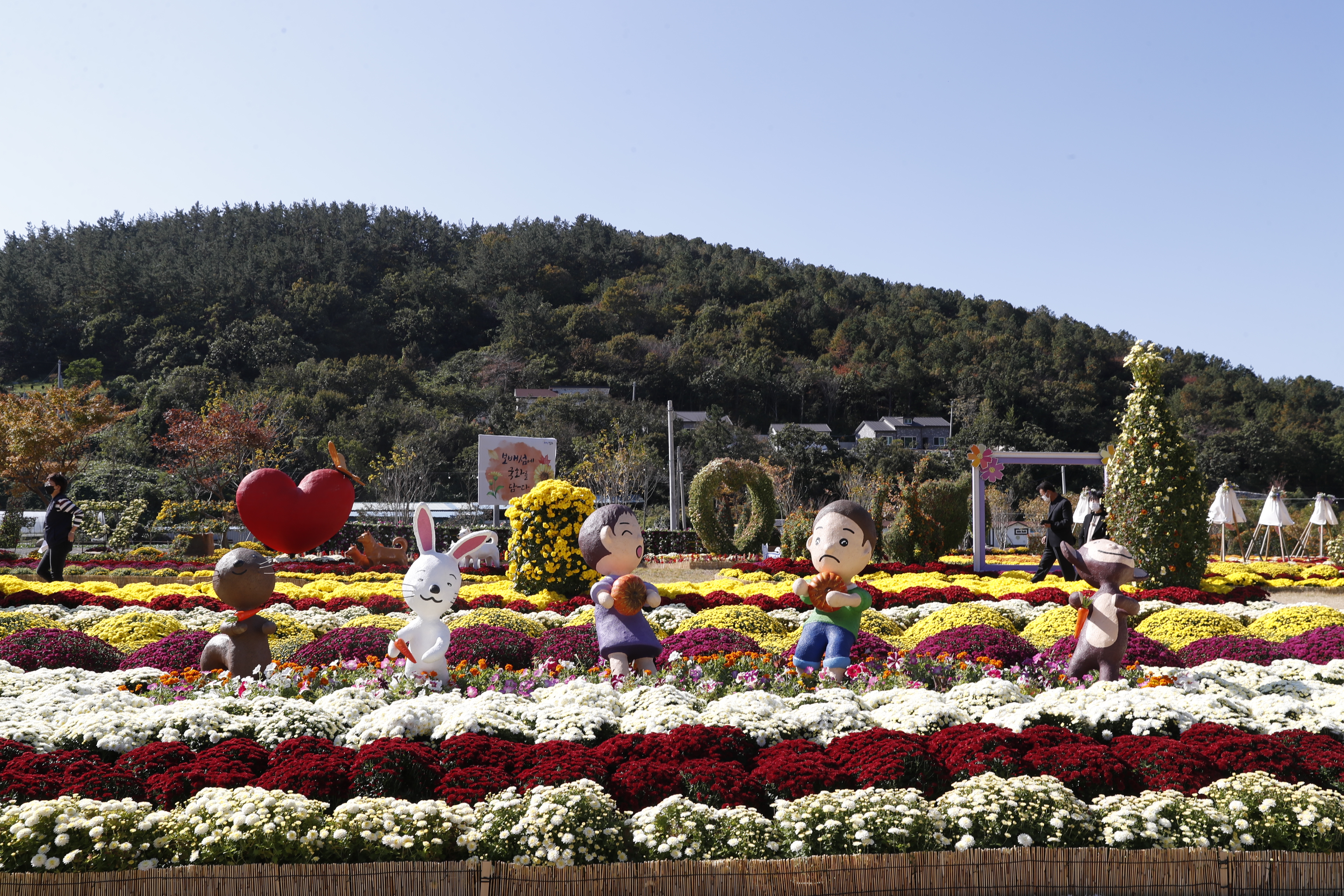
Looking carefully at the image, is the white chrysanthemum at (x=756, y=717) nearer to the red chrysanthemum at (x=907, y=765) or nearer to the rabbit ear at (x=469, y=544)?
the red chrysanthemum at (x=907, y=765)

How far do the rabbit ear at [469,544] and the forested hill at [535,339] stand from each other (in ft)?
128

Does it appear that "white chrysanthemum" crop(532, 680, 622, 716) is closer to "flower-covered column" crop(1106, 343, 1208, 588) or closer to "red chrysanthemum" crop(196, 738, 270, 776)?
"red chrysanthemum" crop(196, 738, 270, 776)

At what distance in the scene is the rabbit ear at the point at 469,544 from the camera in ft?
23.9

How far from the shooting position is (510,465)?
21.1 m

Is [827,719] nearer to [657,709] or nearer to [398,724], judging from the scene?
[657,709]

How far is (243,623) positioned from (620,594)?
2648 millimetres

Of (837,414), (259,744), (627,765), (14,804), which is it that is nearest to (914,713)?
(627,765)

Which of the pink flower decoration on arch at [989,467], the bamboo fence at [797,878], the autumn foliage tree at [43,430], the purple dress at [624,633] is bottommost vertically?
the bamboo fence at [797,878]

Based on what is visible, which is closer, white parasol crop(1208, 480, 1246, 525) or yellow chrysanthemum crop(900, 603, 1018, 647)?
yellow chrysanthemum crop(900, 603, 1018, 647)

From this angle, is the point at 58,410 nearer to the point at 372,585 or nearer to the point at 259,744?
the point at 372,585

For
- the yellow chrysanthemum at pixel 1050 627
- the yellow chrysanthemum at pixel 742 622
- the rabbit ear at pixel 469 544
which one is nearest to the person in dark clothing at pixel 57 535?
the rabbit ear at pixel 469 544

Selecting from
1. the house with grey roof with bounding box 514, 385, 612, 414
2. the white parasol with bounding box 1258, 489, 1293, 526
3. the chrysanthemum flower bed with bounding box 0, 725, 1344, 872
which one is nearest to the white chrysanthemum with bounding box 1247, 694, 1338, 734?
the chrysanthemum flower bed with bounding box 0, 725, 1344, 872

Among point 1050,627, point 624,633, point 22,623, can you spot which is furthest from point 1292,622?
point 22,623

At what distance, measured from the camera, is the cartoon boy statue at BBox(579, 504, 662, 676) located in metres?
6.70
